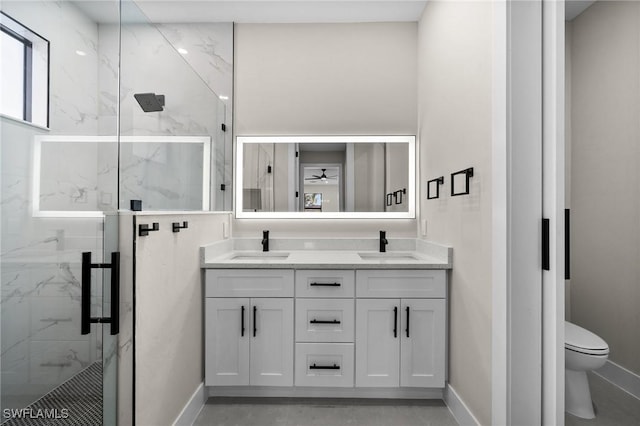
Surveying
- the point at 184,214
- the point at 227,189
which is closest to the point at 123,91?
the point at 184,214

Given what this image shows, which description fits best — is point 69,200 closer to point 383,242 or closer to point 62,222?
point 62,222

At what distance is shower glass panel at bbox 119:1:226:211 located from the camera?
4.23 feet

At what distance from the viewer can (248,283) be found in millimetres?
1871

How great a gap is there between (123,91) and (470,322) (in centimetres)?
198

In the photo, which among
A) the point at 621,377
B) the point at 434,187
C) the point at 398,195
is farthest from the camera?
the point at 398,195

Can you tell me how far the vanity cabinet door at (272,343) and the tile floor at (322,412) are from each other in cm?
14

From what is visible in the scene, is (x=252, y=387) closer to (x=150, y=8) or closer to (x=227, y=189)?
(x=227, y=189)

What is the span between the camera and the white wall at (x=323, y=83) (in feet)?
8.05

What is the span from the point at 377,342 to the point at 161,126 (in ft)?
5.73

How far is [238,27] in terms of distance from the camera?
246cm

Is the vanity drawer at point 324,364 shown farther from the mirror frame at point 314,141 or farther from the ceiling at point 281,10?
the ceiling at point 281,10

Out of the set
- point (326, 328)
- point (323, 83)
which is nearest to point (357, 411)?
point (326, 328)

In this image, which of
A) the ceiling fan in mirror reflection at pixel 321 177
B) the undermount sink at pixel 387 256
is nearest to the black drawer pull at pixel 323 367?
the undermount sink at pixel 387 256

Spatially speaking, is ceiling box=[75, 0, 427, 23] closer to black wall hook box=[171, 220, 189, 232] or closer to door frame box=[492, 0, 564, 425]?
door frame box=[492, 0, 564, 425]
